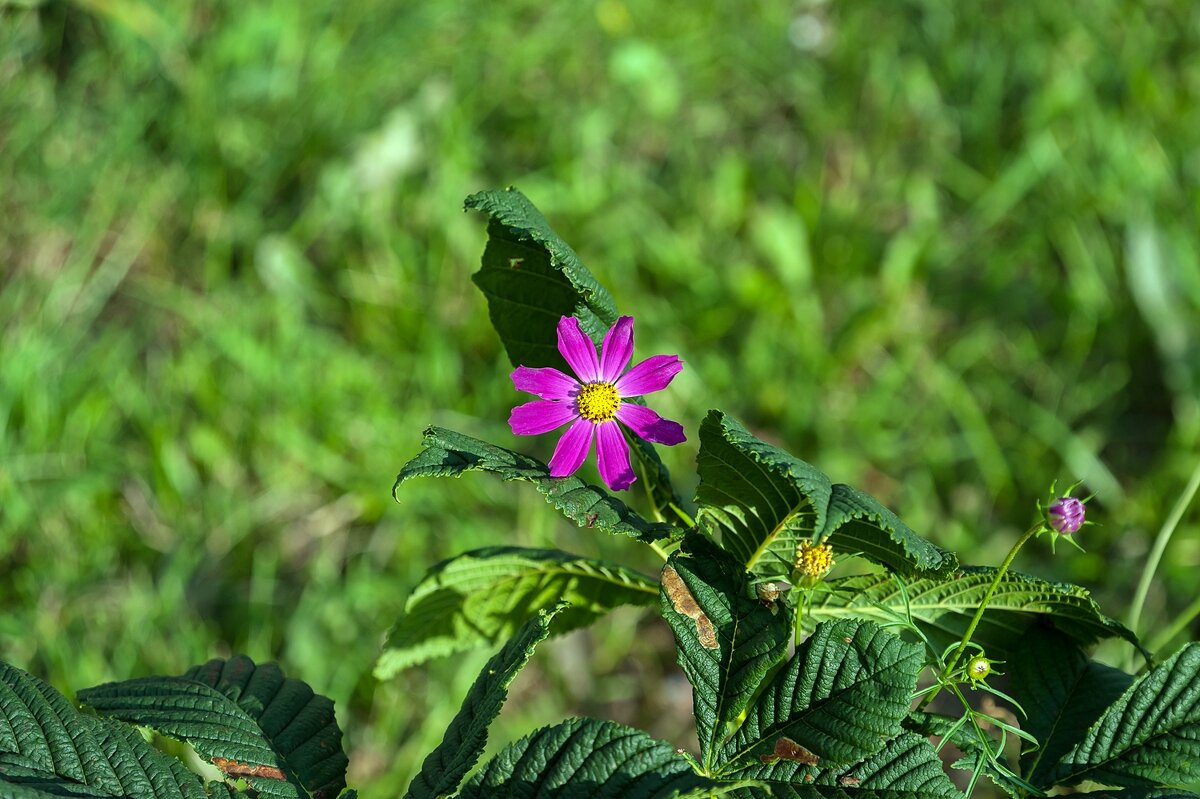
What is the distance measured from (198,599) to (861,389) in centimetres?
185

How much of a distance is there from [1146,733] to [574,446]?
2.17 feet

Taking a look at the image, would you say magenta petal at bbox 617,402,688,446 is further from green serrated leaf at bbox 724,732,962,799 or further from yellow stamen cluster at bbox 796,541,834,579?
green serrated leaf at bbox 724,732,962,799

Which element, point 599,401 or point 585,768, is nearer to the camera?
point 585,768

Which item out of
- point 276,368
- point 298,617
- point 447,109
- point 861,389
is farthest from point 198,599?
point 861,389

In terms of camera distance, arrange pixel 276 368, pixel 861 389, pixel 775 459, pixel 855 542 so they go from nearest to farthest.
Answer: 1. pixel 775 459
2. pixel 855 542
3. pixel 276 368
4. pixel 861 389

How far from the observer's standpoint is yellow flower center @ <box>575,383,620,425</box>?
1.26 meters

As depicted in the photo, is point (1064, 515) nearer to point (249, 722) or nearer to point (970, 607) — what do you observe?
point (970, 607)

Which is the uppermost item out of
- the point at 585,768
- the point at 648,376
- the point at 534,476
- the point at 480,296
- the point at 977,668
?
the point at 480,296

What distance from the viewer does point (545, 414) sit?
1301 millimetres

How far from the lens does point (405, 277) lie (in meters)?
3.16

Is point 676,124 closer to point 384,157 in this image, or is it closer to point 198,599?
point 384,157

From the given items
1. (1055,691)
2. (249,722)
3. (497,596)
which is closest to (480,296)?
(497,596)

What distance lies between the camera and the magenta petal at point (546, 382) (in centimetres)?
123

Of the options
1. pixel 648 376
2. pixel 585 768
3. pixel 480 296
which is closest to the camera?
pixel 585 768
